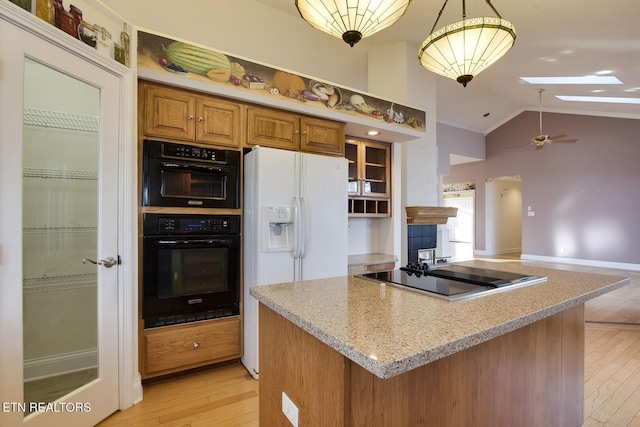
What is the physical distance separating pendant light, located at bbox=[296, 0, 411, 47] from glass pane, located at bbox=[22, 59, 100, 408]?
4.47 ft

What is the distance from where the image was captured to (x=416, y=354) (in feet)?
2.38

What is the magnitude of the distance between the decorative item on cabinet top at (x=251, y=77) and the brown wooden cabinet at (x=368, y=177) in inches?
16.7

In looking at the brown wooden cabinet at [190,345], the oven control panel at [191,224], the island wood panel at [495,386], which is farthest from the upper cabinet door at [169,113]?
the island wood panel at [495,386]

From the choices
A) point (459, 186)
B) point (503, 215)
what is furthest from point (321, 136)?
point (503, 215)

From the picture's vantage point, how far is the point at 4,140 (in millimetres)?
1416

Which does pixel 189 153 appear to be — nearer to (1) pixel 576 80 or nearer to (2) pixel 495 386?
(2) pixel 495 386

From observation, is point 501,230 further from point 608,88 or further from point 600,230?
point 608,88

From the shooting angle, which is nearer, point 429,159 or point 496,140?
point 429,159

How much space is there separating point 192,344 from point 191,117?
162 centimetres

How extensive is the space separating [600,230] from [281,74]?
26.5 feet

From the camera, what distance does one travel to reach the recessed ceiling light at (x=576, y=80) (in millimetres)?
4773

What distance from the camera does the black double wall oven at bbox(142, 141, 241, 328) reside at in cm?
215

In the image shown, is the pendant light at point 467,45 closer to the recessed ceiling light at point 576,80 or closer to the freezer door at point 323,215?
the freezer door at point 323,215

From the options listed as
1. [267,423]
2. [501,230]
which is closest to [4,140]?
[267,423]
